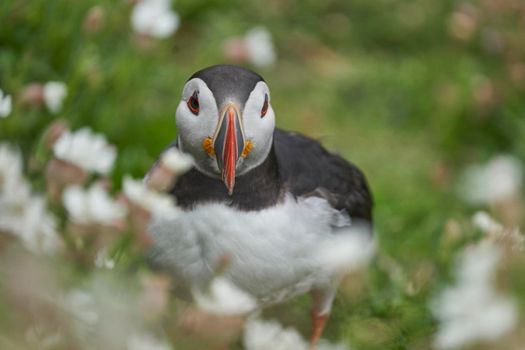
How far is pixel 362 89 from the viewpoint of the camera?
5.93 m

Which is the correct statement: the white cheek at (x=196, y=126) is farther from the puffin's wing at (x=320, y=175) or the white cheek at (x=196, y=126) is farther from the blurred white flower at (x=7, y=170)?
the blurred white flower at (x=7, y=170)

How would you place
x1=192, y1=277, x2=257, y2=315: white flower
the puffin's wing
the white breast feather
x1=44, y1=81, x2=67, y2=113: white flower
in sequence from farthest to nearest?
x1=44, y1=81, x2=67, y2=113: white flower < the puffin's wing < the white breast feather < x1=192, y1=277, x2=257, y2=315: white flower

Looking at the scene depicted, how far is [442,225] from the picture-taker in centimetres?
410

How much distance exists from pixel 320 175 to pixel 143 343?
1546mm

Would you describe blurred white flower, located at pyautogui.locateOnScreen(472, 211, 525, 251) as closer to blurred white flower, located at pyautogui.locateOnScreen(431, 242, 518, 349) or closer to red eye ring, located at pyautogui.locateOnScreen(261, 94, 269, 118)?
blurred white flower, located at pyautogui.locateOnScreen(431, 242, 518, 349)

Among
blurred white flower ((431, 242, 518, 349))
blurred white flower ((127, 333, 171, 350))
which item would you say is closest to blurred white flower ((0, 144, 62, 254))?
blurred white flower ((127, 333, 171, 350))

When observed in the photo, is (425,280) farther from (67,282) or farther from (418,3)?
(418,3)

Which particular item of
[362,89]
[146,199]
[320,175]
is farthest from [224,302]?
[362,89]

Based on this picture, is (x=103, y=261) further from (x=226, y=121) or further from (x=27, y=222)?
(x=226, y=121)

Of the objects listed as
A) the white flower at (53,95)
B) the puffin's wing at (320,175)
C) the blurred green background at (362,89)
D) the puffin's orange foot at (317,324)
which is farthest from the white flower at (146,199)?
the puffin's orange foot at (317,324)

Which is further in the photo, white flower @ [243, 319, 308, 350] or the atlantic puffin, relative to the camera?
the atlantic puffin

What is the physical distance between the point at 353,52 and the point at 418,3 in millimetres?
685

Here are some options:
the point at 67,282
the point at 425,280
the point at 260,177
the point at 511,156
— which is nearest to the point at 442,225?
the point at 425,280

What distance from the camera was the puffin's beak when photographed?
245 centimetres
